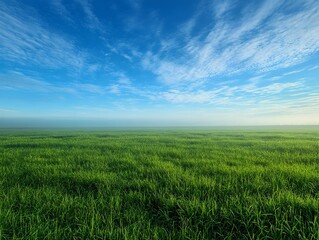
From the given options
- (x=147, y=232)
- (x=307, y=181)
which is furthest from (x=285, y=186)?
(x=147, y=232)

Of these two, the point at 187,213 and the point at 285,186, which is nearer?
the point at 187,213

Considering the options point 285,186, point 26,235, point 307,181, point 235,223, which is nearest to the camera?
point 26,235

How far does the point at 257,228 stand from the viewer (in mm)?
2695

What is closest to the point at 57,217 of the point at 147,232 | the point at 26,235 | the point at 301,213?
the point at 26,235

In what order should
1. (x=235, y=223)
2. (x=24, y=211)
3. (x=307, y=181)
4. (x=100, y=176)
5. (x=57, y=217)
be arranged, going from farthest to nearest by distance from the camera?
(x=100, y=176) < (x=307, y=181) < (x=24, y=211) < (x=57, y=217) < (x=235, y=223)

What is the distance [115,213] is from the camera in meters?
3.10

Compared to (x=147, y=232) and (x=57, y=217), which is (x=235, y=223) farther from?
(x=57, y=217)

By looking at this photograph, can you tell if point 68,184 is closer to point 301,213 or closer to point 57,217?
point 57,217

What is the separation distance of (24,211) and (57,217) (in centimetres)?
74

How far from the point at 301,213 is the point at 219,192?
55.3 inches

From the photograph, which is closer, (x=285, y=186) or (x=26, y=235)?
(x=26, y=235)

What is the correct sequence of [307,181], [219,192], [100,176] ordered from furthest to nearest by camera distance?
[100,176] < [307,181] < [219,192]

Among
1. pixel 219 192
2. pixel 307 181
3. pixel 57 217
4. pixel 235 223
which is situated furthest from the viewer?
pixel 307 181

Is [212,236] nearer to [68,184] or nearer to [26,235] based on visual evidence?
[26,235]
